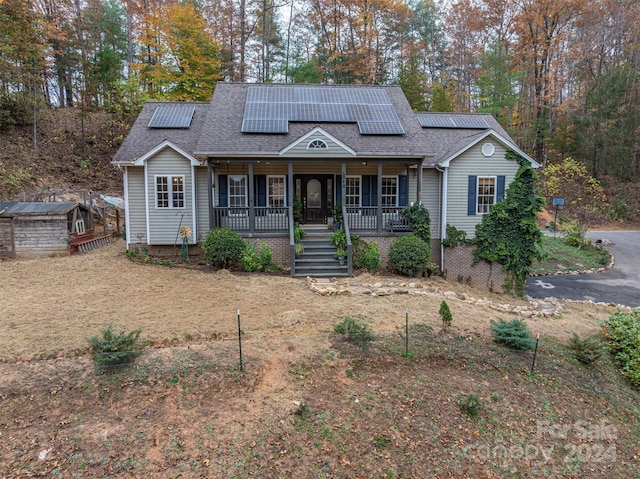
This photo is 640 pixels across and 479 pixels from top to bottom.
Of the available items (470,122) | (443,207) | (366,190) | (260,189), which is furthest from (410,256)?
(470,122)

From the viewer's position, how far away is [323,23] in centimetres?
2758

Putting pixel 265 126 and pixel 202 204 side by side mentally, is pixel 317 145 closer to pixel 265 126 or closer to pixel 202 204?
pixel 265 126

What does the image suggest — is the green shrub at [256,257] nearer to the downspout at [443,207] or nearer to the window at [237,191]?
the window at [237,191]

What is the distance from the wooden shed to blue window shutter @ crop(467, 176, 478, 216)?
551 inches

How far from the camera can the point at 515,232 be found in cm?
1311

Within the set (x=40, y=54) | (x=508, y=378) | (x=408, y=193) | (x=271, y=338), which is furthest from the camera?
(x=40, y=54)

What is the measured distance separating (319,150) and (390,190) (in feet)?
11.4

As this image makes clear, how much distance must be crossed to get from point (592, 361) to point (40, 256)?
15604 millimetres

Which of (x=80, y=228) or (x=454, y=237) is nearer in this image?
(x=454, y=237)

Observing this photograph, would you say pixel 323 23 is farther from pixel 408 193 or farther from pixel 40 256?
pixel 40 256

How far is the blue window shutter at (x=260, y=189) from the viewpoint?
1407 cm

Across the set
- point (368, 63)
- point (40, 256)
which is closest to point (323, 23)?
point (368, 63)

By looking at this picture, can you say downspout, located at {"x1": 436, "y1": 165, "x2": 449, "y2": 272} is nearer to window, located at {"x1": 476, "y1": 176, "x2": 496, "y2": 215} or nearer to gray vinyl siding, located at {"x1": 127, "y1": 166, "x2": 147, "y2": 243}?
window, located at {"x1": 476, "y1": 176, "x2": 496, "y2": 215}

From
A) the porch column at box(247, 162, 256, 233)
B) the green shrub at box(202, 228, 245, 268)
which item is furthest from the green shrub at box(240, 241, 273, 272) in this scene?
the porch column at box(247, 162, 256, 233)
